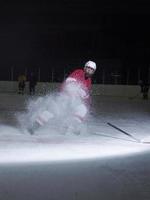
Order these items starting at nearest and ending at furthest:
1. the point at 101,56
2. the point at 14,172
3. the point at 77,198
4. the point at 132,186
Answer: the point at 77,198 → the point at 132,186 → the point at 14,172 → the point at 101,56

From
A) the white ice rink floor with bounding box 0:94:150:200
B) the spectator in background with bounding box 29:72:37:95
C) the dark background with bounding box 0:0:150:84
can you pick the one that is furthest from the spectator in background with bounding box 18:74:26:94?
the white ice rink floor with bounding box 0:94:150:200

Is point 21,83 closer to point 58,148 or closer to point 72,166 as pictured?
point 58,148

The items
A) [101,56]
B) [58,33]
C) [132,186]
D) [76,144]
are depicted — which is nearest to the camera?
[132,186]

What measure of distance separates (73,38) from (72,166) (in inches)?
1210

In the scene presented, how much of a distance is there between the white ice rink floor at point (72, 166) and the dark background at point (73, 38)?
23103 mm

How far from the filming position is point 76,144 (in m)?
8.51

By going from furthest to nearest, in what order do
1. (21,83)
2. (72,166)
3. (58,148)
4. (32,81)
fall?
(21,83)
(32,81)
(58,148)
(72,166)

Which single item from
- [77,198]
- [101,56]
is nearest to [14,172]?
[77,198]

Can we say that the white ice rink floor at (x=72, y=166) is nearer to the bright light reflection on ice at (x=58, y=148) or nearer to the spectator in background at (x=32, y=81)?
the bright light reflection on ice at (x=58, y=148)

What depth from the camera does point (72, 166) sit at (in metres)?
6.50

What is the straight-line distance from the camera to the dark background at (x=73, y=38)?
33844mm

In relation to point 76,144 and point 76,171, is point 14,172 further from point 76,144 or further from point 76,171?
point 76,144

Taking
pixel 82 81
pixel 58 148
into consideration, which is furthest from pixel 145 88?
pixel 58 148

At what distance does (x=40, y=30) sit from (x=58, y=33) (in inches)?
53.1
